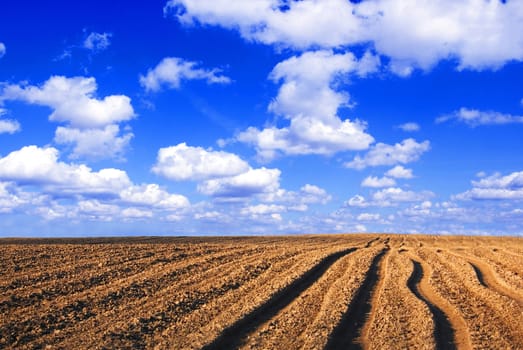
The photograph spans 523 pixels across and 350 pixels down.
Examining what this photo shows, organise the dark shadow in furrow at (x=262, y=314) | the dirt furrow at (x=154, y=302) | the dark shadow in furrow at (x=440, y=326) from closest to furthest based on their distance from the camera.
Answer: the dark shadow in furrow at (x=262, y=314)
the dark shadow in furrow at (x=440, y=326)
the dirt furrow at (x=154, y=302)

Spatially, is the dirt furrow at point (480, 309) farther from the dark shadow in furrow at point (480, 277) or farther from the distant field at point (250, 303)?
the dark shadow in furrow at point (480, 277)

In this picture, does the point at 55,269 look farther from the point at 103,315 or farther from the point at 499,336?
the point at 499,336

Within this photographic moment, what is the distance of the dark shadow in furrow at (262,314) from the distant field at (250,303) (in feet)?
0.14

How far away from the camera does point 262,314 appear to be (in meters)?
13.6

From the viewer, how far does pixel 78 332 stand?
11531mm

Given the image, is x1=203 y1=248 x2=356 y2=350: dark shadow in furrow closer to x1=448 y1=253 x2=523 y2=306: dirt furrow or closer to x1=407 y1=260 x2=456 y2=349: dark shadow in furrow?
x1=407 y1=260 x2=456 y2=349: dark shadow in furrow

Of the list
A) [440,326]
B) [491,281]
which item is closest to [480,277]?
[491,281]

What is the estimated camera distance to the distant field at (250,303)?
36.8 ft

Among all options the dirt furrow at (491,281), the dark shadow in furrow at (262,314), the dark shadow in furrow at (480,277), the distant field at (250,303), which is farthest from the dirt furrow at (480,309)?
the dark shadow in furrow at (262,314)

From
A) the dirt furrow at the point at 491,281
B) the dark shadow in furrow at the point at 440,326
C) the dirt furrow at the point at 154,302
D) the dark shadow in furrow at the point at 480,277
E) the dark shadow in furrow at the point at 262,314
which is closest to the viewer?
the dark shadow in furrow at the point at 262,314

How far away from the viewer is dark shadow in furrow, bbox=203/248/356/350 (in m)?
11.1

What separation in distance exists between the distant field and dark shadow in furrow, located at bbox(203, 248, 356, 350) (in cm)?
4

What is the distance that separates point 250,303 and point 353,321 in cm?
295

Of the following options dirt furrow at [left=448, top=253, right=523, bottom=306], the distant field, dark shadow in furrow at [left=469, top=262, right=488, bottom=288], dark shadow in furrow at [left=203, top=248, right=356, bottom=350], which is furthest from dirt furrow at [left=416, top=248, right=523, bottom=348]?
dark shadow in furrow at [left=203, top=248, right=356, bottom=350]
